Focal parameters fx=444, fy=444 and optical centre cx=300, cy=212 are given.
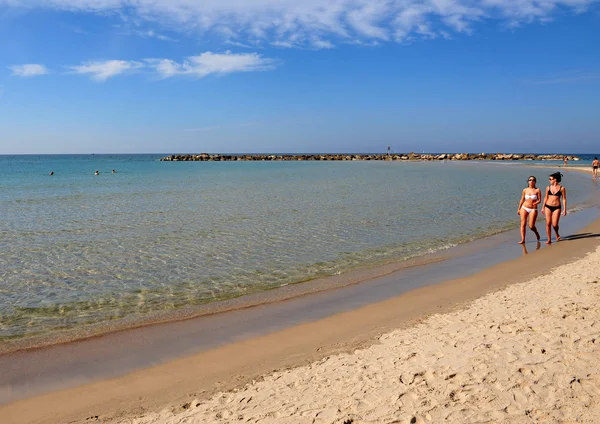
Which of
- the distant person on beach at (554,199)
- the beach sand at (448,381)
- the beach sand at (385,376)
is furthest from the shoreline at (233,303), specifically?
the distant person on beach at (554,199)

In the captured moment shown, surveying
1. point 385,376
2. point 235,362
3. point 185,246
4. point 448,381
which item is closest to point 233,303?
point 235,362

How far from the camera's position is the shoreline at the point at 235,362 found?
15.5ft

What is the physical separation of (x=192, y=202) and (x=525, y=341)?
21.1 meters

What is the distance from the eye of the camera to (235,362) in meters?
5.71

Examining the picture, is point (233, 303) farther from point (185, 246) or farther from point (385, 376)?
point (185, 246)

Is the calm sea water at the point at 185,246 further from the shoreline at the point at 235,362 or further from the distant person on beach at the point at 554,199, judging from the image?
the distant person on beach at the point at 554,199

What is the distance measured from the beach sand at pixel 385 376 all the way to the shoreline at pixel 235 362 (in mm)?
21

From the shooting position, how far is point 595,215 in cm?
1883

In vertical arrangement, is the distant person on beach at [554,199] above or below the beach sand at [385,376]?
above

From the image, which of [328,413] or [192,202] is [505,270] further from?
[192,202]

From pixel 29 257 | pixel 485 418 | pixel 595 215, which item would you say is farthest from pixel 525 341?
pixel 595 215

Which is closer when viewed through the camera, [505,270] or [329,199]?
[505,270]

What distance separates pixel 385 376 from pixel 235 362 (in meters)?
1.99

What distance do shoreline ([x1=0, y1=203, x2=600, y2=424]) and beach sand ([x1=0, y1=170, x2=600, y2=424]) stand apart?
0.02m
